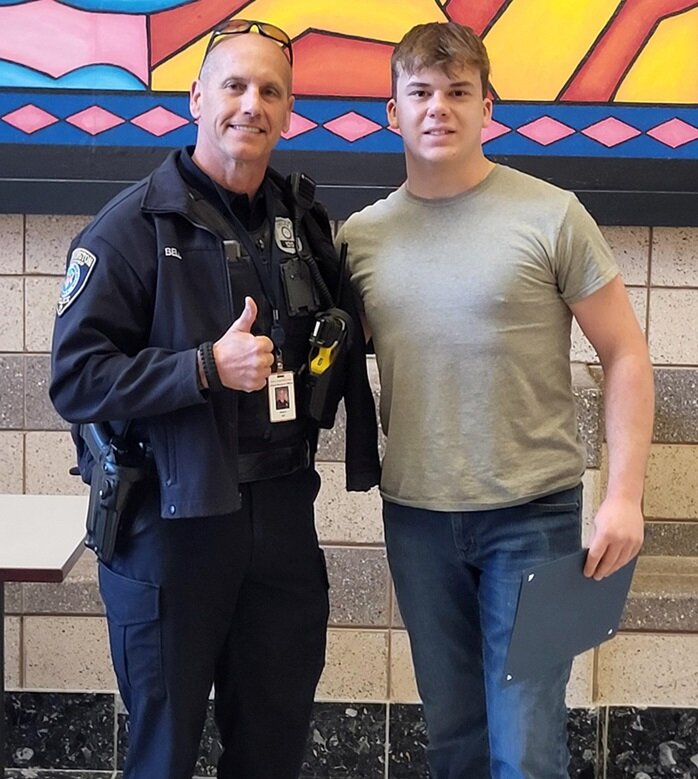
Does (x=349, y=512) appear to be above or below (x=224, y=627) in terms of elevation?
above

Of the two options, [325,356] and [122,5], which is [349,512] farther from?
[122,5]

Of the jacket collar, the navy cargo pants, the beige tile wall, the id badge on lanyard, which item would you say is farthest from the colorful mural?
the navy cargo pants

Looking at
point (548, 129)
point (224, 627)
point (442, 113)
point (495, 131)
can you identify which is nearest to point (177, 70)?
point (495, 131)

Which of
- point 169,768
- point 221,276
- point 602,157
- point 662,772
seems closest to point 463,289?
point 221,276

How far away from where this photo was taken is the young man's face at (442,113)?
1574 millimetres

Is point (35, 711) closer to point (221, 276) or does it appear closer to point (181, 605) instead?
point (181, 605)

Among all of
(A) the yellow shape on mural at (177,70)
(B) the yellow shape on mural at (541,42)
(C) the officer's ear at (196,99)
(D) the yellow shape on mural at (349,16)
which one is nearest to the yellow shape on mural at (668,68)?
(B) the yellow shape on mural at (541,42)

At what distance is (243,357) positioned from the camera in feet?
4.68

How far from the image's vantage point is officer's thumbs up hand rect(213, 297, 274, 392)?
1.43 metres

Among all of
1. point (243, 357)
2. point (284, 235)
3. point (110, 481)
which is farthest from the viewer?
point (284, 235)

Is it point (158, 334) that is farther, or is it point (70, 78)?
point (70, 78)

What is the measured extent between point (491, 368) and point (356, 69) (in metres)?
1.19

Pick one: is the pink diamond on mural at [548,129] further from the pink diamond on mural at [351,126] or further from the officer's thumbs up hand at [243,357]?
the officer's thumbs up hand at [243,357]

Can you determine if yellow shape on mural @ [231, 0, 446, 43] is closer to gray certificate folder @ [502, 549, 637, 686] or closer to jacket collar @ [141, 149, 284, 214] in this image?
jacket collar @ [141, 149, 284, 214]
